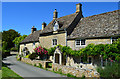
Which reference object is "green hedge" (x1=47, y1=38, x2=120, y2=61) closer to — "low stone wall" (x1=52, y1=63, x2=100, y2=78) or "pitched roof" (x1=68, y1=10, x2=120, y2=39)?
"pitched roof" (x1=68, y1=10, x2=120, y2=39)

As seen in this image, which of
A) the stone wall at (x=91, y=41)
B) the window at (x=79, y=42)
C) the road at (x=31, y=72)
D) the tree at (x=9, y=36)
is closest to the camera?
the road at (x=31, y=72)

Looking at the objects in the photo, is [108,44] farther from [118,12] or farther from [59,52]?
[59,52]

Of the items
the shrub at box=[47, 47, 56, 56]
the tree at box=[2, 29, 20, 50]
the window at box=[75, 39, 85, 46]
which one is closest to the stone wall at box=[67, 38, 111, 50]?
the window at box=[75, 39, 85, 46]

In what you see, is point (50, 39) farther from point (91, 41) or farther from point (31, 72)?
point (31, 72)

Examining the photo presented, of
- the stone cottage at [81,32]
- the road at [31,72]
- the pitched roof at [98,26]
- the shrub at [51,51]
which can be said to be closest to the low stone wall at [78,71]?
the road at [31,72]

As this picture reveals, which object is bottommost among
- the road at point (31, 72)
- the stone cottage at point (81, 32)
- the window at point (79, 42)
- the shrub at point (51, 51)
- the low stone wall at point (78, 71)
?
the road at point (31, 72)

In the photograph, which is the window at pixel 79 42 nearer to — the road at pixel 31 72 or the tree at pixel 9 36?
the road at pixel 31 72

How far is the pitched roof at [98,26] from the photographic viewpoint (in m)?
16.1

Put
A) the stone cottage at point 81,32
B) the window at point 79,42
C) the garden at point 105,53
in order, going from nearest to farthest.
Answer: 1. the garden at point 105,53
2. the stone cottage at point 81,32
3. the window at point 79,42

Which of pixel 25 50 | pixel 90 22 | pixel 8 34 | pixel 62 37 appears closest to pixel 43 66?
pixel 62 37

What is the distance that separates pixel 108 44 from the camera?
14633 mm

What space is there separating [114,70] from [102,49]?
6093mm

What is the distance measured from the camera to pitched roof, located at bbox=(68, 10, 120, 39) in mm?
16084

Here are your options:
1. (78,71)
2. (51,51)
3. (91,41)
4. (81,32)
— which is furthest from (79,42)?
(78,71)
